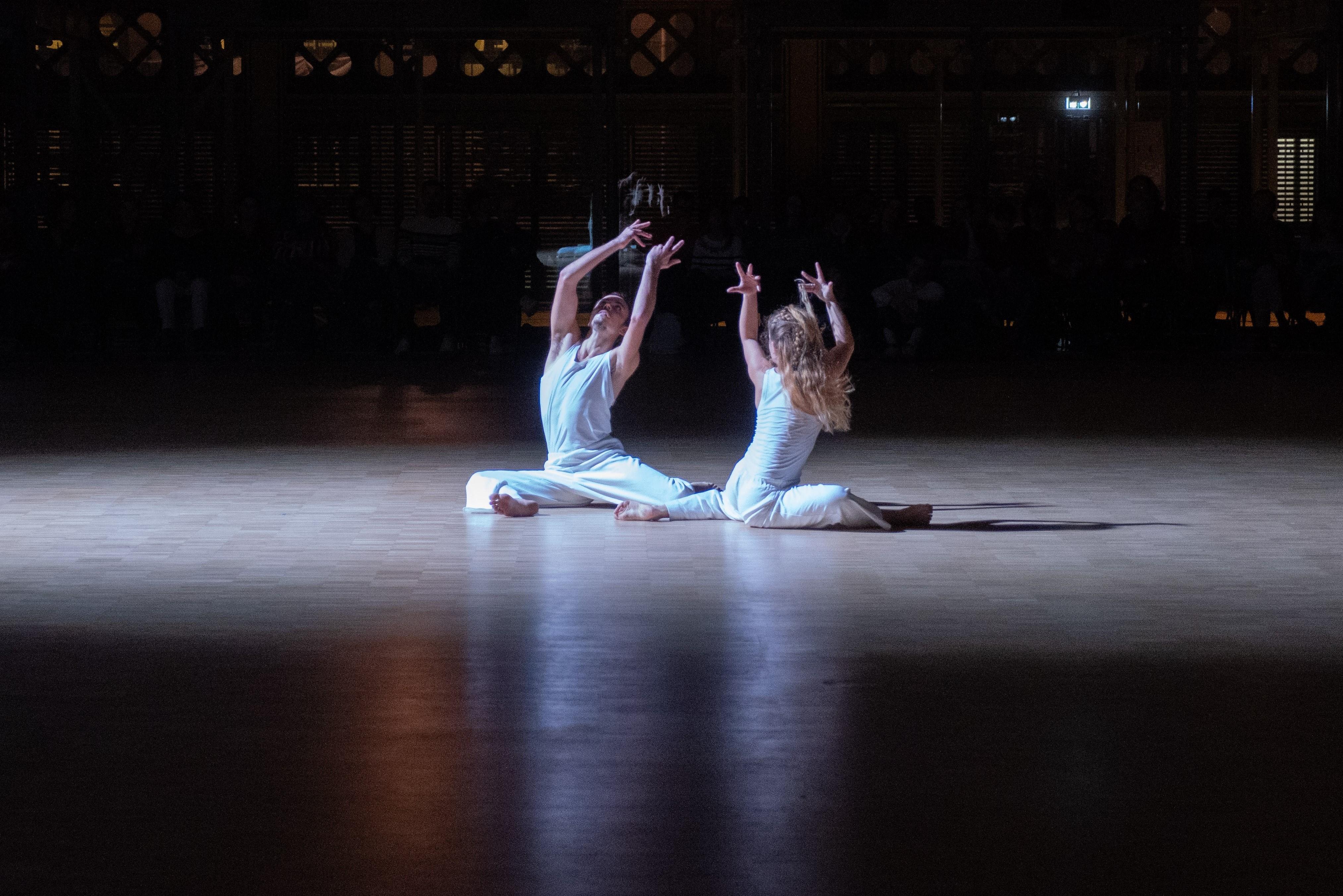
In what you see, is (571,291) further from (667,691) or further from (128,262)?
(128,262)

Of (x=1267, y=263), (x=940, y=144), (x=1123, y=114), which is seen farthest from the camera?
(x=940, y=144)

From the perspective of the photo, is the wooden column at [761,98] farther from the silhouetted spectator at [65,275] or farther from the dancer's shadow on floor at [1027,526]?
the dancer's shadow on floor at [1027,526]

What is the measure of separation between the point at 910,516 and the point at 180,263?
9643 mm

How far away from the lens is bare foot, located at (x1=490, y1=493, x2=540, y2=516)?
7.24 m

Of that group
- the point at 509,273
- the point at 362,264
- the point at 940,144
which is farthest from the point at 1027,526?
the point at 940,144

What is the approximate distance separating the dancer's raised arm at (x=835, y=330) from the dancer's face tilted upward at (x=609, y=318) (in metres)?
0.77

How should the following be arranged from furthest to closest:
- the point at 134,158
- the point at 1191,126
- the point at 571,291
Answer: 1. the point at 134,158
2. the point at 1191,126
3. the point at 571,291

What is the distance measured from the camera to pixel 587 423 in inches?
293

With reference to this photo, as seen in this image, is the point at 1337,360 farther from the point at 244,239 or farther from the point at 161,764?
the point at 161,764

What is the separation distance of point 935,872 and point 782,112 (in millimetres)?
16561

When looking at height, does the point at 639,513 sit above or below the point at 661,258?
below

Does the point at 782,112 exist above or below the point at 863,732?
above

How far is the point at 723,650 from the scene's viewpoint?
16.0 ft

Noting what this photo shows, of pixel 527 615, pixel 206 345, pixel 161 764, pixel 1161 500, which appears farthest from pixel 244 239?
pixel 161 764
